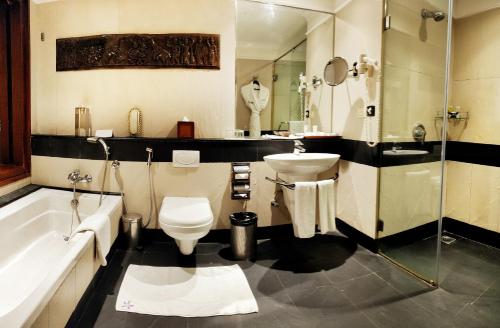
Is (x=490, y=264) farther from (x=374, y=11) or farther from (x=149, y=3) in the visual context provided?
(x=149, y=3)

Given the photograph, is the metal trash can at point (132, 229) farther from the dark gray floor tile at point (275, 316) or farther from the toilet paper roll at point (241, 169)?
the dark gray floor tile at point (275, 316)

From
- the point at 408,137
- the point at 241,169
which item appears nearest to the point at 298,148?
the point at 241,169

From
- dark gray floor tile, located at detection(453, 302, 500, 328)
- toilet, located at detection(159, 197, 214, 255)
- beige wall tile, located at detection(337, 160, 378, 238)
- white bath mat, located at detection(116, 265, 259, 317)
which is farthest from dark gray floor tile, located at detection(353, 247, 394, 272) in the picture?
toilet, located at detection(159, 197, 214, 255)

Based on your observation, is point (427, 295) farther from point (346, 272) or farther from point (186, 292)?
point (186, 292)

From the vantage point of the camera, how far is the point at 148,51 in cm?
269

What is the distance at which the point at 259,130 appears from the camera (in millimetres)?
2979

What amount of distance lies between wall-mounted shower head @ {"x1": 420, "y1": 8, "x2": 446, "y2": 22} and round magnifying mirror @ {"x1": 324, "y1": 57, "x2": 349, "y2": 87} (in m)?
0.69

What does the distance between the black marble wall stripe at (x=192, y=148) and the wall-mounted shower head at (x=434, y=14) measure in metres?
0.96

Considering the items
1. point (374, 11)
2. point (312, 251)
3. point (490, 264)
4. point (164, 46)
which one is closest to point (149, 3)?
point (164, 46)

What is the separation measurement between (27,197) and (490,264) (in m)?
3.81

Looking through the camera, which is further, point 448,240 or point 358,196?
point 448,240

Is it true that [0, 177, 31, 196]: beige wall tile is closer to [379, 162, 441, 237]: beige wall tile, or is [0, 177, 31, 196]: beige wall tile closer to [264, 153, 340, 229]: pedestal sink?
[264, 153, 340, 229]: pedestal sink

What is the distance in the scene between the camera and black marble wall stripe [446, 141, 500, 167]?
2.68m

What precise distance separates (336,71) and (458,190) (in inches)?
67.6
